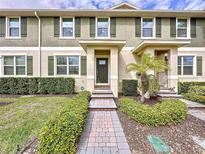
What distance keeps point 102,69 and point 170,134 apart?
29.8ft

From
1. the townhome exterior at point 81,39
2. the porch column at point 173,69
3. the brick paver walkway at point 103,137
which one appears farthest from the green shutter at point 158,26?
the brick paver walkway at point 103,137

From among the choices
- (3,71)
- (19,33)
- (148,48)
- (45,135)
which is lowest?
(45,135)

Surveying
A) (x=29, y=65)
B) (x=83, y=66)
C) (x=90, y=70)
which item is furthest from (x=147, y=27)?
(x=29, y=65)

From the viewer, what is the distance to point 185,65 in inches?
519

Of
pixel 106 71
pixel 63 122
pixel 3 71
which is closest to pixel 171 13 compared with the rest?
pixel 106 71

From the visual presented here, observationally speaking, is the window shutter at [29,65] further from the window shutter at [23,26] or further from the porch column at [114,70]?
the porch column at [114,70]

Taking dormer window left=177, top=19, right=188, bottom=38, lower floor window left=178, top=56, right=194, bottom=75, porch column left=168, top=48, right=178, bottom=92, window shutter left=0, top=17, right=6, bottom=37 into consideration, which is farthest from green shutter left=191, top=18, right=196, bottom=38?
window shutter left=0, top=17, right=6, bottom=37

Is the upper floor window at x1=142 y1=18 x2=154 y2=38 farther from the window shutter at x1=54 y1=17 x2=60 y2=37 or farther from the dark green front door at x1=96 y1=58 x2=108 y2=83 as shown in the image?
the window shutter at x1=54 y1=17 x2=60 y2=37

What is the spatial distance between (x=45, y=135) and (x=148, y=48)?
30.5 feet

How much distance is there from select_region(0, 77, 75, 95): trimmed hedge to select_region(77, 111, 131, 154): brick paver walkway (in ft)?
20.1

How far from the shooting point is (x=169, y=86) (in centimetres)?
1098

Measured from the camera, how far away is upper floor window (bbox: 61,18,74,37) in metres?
13.1

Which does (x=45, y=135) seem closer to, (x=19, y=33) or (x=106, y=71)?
(x=106, y=71)

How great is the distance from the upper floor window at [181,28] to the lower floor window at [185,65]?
6.53 feet
